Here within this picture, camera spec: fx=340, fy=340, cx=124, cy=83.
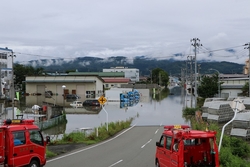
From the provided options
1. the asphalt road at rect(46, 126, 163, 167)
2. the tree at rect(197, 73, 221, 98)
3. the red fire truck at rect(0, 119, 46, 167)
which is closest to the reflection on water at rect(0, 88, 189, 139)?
the asphalt road at rect(46, 126, 163, 167)

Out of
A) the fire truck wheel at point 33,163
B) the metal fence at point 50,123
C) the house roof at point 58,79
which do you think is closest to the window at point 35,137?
the fire truck wheel at point 33,163

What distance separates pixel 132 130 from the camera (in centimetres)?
2819

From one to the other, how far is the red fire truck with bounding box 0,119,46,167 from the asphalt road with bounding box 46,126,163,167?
1.97 metres

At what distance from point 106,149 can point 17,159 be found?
808 cm

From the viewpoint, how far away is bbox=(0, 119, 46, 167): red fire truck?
11633 mm

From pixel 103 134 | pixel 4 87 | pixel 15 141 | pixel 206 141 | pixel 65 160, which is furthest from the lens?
pixel 4 87

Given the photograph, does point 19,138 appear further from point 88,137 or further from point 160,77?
point 160,77

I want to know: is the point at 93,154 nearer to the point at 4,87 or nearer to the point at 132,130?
the point at 132,130

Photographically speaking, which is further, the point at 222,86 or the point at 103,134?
the point at 222,86

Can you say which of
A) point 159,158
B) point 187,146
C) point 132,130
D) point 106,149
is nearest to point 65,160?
point 106,149

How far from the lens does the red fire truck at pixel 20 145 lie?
11.6 metres

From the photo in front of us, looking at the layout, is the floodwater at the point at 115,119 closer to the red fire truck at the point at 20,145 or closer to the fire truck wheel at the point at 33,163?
the red fire truck at the point at 20,145

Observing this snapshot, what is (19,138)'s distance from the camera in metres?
12.2

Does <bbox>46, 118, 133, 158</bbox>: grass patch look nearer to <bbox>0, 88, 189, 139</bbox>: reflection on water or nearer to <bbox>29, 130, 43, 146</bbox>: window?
<bbox>0, 88, 189, 139</bbox>: reflection on water
